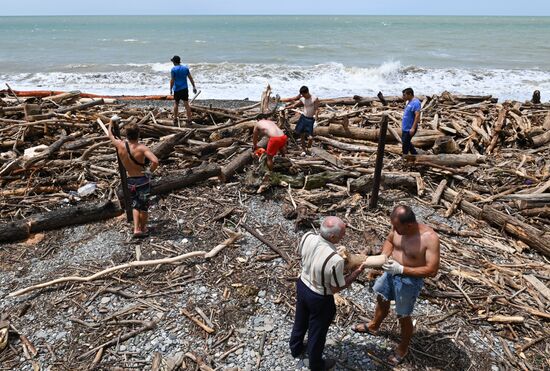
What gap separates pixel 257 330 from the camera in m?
4.99

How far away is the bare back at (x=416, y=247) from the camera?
3.96m

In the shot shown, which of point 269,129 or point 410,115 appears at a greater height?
point 410,115

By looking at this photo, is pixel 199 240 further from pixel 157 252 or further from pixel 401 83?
pixel 401 83

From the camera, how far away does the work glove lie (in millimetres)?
3953

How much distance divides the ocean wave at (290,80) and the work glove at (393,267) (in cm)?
1966

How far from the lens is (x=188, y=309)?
529cm

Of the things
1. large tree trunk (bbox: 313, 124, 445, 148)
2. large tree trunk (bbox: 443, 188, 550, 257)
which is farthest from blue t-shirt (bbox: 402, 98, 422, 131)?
large tree trunk (bbox: 443, 188, 550, 257)

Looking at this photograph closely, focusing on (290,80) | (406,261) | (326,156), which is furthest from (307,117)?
(290,80)

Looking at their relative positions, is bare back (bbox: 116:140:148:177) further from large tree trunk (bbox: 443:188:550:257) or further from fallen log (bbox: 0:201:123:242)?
large tree trunk (bbox: 443:188:550:257)

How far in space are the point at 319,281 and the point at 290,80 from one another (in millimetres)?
25387

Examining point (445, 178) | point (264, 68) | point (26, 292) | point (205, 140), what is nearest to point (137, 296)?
point (26, 292)

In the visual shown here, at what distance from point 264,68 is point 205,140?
22.3 meters

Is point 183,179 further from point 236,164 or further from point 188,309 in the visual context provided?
point 188,309

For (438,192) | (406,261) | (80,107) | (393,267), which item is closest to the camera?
(393,267)
